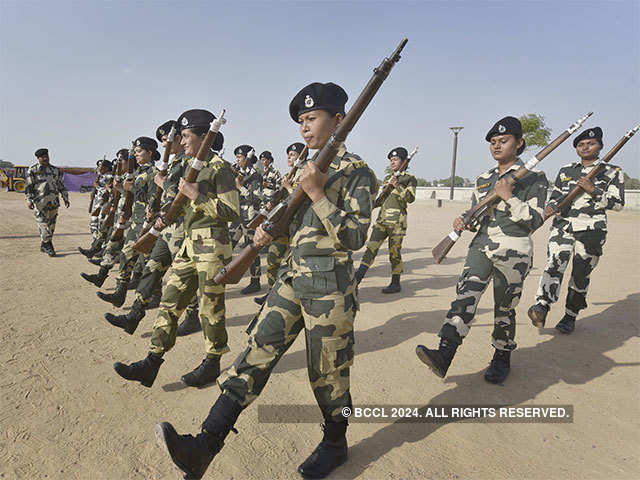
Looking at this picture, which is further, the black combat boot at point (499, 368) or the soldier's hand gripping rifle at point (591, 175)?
the soldier's hand gripping rifle at point (591, 175)

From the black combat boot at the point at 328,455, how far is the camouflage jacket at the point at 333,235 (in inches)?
38.0

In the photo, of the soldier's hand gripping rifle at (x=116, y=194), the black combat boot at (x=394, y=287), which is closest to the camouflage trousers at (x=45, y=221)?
the soldier's hand gripping rifle at (x=116, y=194)

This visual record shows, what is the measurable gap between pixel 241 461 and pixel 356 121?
93.2 inches

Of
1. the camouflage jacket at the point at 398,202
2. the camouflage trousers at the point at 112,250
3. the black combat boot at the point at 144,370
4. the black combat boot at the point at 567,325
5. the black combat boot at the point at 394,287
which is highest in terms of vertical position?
the camouflage jacket at the point at 398,202

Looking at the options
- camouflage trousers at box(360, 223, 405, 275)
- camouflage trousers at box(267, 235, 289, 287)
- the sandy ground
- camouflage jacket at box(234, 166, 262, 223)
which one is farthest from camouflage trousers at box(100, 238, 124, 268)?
camouflage trousers at box(360, 223, 405, 275)


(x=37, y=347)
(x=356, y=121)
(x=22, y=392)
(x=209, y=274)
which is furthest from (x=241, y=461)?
(x=37, y=347)

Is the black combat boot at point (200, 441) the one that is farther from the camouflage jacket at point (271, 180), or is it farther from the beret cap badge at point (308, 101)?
the camouflage jacket at point (271, 180)

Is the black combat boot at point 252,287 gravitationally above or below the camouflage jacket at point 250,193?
below

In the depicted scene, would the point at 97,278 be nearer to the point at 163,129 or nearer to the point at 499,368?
the point at 163,129

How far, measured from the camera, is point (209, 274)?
3424 mm

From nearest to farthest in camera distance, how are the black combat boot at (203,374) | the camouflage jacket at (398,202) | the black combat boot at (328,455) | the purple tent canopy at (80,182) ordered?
the black combat boot at (328,455) → the black combat boot at (203,374) → the camouflage jacket at (398,202) → the purple tent canopy at (80,182)

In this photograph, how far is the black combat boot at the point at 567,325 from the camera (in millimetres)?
5021

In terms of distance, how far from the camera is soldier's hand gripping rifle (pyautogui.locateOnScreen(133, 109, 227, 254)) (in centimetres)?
318

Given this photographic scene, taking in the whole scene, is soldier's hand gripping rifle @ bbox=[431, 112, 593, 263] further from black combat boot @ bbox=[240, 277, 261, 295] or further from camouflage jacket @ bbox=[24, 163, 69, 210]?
camouflage jacket @ bbox=[24, 163, 69, 210]
